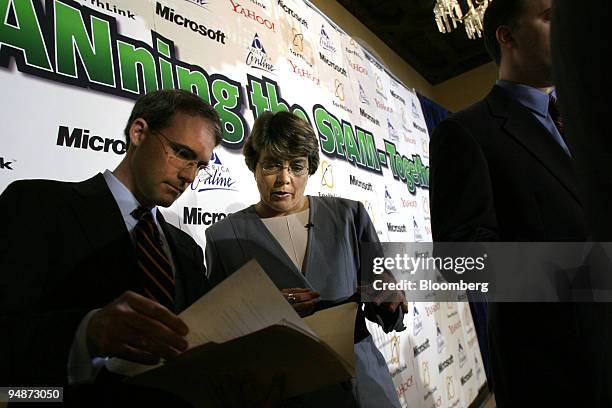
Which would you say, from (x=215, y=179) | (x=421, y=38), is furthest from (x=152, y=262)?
(x=421, y=38)

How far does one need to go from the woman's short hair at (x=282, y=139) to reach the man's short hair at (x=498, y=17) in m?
0.63

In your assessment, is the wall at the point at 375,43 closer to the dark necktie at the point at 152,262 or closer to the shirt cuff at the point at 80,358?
the dark necktie at the point at 152,262

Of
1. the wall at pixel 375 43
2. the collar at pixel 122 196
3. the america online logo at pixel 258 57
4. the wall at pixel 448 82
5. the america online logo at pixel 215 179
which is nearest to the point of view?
the collar at pixel 122 196

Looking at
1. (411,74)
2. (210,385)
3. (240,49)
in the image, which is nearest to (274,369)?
(210,385)

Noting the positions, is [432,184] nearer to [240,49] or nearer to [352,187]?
[240,49]

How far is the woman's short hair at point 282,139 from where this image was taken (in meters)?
1.38

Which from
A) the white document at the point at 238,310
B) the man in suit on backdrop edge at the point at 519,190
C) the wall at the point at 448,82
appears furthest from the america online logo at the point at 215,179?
the wall at the point at 448,82

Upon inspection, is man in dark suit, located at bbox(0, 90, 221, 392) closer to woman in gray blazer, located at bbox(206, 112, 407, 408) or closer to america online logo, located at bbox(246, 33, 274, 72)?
woman in gray blazer, located at bbox(206, 112, 407, 408)

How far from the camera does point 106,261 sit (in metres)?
0.79

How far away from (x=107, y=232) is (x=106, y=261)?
6 cm

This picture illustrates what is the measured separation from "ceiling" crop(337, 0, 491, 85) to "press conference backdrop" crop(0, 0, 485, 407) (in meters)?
0.99

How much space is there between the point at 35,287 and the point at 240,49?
1585mm

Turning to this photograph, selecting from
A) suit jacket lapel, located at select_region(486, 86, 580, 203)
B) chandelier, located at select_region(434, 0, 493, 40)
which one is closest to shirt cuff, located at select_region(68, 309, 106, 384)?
suit jacket lapel, located at select_region(486, 86, 580, 203)

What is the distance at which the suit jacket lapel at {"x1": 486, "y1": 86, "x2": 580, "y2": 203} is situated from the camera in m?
0.89
